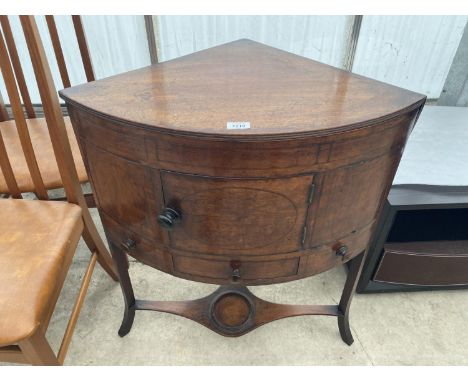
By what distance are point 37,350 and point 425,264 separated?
131 cm

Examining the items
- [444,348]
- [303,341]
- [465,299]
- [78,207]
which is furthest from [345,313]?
[78,207]

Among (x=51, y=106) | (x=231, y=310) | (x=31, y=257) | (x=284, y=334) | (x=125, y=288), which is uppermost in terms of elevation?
(x=51, y=106)

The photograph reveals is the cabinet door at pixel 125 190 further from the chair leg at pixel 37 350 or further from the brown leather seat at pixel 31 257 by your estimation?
the chair leg at pixel 37 350

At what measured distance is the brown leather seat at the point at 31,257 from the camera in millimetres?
793

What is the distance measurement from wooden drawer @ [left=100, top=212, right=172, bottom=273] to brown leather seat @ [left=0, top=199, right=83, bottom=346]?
17 centimetres

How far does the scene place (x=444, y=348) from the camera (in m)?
1.30

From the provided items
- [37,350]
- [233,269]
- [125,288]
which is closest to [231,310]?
[125,288]

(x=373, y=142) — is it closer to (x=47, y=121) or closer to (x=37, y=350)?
(x=47, y=121)

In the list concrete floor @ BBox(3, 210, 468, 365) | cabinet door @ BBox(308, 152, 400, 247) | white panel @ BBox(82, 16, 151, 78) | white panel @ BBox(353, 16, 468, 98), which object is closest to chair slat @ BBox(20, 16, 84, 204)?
concrete floor @ BBox(3, 210, 468, 365)

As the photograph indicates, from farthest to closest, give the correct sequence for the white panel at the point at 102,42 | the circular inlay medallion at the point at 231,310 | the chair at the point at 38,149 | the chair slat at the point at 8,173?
the white panel at the point at 102,42
the circular inlay medallion at the point at 231,310
the chair at the point at 38,149
the chair slat at the point at 8,173

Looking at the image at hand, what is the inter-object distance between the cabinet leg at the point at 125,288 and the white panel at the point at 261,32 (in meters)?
1.08

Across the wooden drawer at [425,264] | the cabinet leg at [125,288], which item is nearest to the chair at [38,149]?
the cabinet leg at [125,288]

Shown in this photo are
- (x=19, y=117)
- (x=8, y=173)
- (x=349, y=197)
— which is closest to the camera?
(x=349, y=197)

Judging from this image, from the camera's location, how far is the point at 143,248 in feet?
2.89
